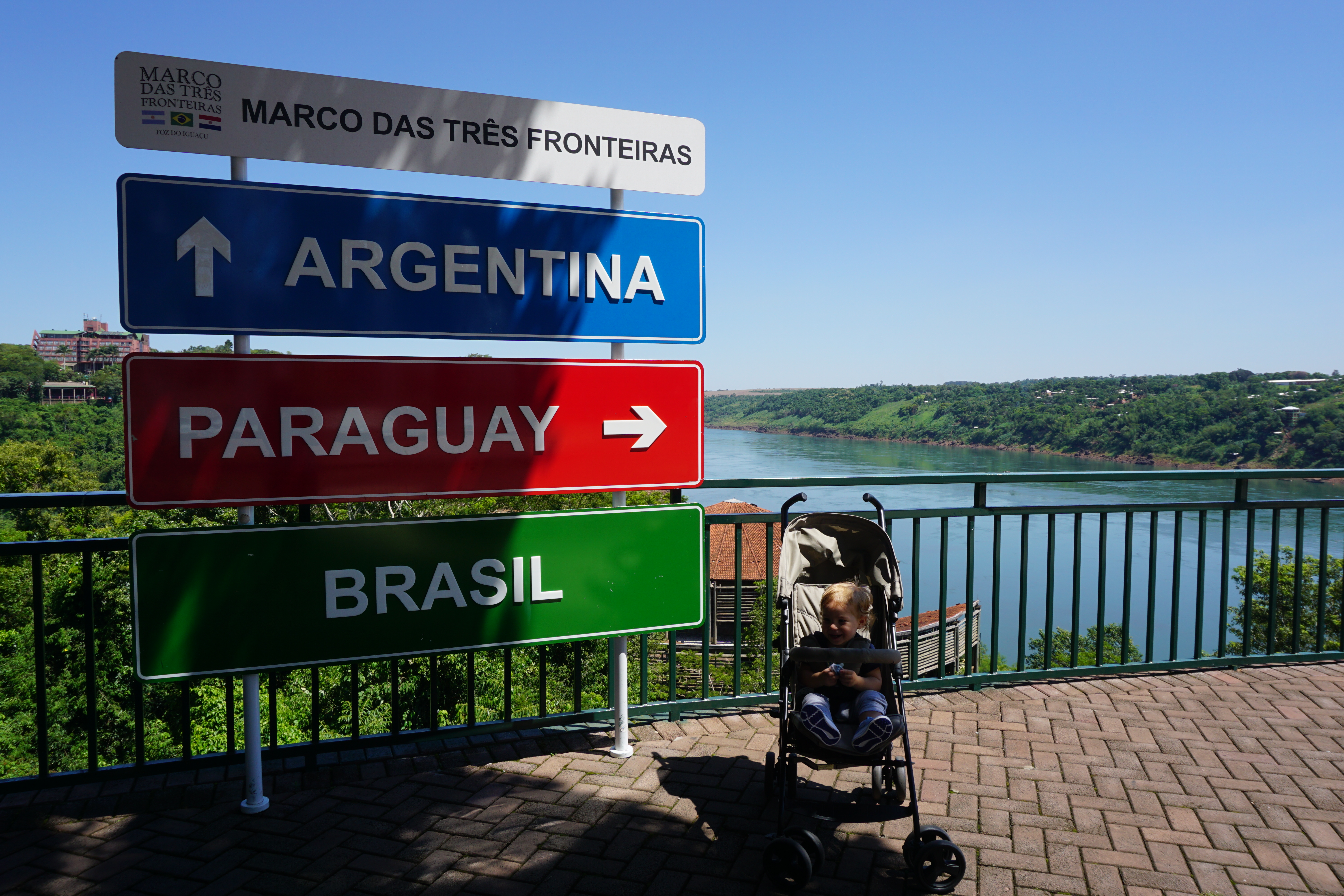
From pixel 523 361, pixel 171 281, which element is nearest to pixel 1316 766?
pixel 523 361

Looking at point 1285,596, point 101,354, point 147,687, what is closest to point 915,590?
point 147,687

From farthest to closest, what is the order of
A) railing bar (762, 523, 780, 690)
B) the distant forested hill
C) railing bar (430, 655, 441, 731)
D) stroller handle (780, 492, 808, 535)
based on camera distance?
the distant forested hill < railing bar (762, 523, 780, 690) < railing bar (430, 655, 441, 731) < stroller handle (780, 492, 808, 535)

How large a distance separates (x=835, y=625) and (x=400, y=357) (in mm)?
2206

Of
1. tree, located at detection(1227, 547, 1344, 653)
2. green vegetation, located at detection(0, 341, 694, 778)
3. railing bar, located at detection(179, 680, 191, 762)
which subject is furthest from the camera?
green vegetation, located at detection(0, 341, 694, 778)

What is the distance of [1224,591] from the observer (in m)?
5.19

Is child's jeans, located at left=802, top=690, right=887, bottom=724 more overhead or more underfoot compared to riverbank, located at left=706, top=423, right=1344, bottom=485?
more overhead

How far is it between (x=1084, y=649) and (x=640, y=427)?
56607mm

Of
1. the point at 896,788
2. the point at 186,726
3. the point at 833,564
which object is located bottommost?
the point at 896,788

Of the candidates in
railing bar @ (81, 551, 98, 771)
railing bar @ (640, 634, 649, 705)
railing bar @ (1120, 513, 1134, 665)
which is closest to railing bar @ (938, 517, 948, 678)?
railing bar @ (1120, 513, 1134, 665)

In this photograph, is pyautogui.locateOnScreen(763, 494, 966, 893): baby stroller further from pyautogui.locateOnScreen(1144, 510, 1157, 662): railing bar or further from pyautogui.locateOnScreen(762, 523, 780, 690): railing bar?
pyautogui.locateOnScreen(1144, 510, 1157, 662): railing bar

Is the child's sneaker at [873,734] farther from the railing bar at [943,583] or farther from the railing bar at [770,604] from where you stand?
the railing bar at [943,583]

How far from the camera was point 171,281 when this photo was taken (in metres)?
3.22

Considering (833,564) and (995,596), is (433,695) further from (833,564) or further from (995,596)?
(995,596)

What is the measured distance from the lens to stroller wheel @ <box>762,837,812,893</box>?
2846mm
